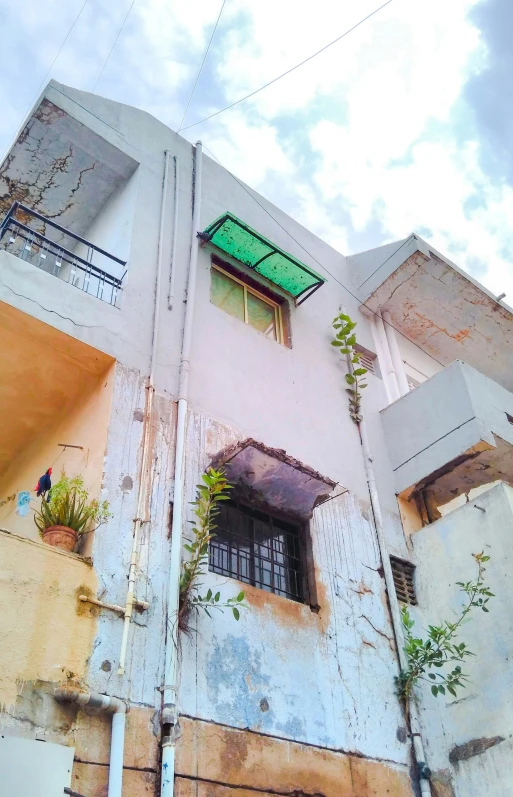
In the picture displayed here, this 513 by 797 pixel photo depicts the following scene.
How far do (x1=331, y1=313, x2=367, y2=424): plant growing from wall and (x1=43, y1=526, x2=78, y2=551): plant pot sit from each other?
16.8 feet

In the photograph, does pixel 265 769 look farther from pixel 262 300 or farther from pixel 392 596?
pixel 262 300

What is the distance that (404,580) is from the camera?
8.73m

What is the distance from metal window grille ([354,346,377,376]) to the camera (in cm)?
1149

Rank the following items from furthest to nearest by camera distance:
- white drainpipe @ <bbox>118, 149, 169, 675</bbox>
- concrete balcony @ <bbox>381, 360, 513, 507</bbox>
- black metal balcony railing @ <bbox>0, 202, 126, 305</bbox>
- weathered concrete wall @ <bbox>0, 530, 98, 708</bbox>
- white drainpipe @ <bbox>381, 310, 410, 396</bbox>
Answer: white drainpipe @ <bbox>381, 310, 410, 396</bbox> < concrete balcony @ <bbox>381, 360, 513, 507</bbox> < black metal balcony railing @ <bbox>0, 202, 126, 305</bbox> < white drainpipe @ <bbox>118, 149, 169, 675</bbox> < weathered concrete wall @ <bbox>0, 530, 98, 708</bbox>

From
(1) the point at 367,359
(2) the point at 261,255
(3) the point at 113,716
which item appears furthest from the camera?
(1) the point at 367,359

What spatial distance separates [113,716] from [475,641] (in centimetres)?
445

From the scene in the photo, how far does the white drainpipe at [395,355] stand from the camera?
11.6m

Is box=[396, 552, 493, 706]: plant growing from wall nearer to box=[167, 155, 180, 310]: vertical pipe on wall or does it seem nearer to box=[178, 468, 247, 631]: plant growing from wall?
box=[178, 468, 247, 631]: plant growing from wall

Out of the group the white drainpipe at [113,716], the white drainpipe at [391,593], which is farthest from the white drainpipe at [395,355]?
the white drainpipe at [113,716]

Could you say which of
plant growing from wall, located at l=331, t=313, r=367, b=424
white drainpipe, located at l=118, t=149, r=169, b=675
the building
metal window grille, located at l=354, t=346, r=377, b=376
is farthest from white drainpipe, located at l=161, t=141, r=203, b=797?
metal window grille, located at l=354, t=346, r=377, b=376

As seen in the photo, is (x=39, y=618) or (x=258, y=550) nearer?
(x=39, y=618)

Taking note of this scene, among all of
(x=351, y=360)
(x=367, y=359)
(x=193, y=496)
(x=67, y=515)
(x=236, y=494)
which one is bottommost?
(x=67, y=515)

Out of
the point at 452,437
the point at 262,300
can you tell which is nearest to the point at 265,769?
the point at 452,437

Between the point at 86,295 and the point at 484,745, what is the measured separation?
637 cm
